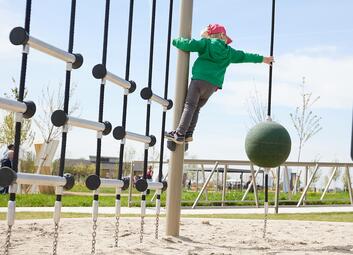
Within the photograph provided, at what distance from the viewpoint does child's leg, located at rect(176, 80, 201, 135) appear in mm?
5641

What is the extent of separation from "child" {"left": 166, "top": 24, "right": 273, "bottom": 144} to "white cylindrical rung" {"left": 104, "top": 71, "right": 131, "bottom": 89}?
0.69 meters

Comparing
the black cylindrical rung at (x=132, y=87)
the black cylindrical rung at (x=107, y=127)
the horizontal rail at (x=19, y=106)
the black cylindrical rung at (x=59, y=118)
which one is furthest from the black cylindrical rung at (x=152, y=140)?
the horizontal rail at (x=19, y=106)

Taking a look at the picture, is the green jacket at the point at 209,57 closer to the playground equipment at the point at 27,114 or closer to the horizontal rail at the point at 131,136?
the horizontal rail at the point at 131,136

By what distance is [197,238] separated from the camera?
6.11 meters

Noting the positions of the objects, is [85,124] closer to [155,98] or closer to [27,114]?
[27,114]

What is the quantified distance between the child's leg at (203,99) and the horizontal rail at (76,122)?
1.06 m

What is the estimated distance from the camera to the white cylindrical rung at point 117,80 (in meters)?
5.04

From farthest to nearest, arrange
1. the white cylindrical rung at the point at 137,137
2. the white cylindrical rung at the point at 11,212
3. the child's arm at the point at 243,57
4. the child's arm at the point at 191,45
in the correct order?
the child's arm at the point at 243,57, the child's arm at the point at 191,45, the white cylindrical rung at the point at 137,137, the white cylindrical rung at the point at 11,212

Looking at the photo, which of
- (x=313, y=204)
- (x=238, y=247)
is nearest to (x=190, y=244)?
(x=238, y=247)

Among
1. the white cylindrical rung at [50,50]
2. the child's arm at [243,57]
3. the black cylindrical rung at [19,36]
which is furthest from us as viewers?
the child's arm at [243,57]

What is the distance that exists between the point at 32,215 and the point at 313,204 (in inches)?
337

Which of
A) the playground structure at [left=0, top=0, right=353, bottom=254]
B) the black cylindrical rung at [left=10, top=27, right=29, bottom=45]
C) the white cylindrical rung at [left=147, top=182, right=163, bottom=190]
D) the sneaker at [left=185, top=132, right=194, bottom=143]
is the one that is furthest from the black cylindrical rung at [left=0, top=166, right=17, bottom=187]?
the sneaker at [left=185, top=132, right=194, bottom=143]

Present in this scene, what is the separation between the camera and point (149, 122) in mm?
5879

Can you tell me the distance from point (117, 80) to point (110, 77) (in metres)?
0.18
